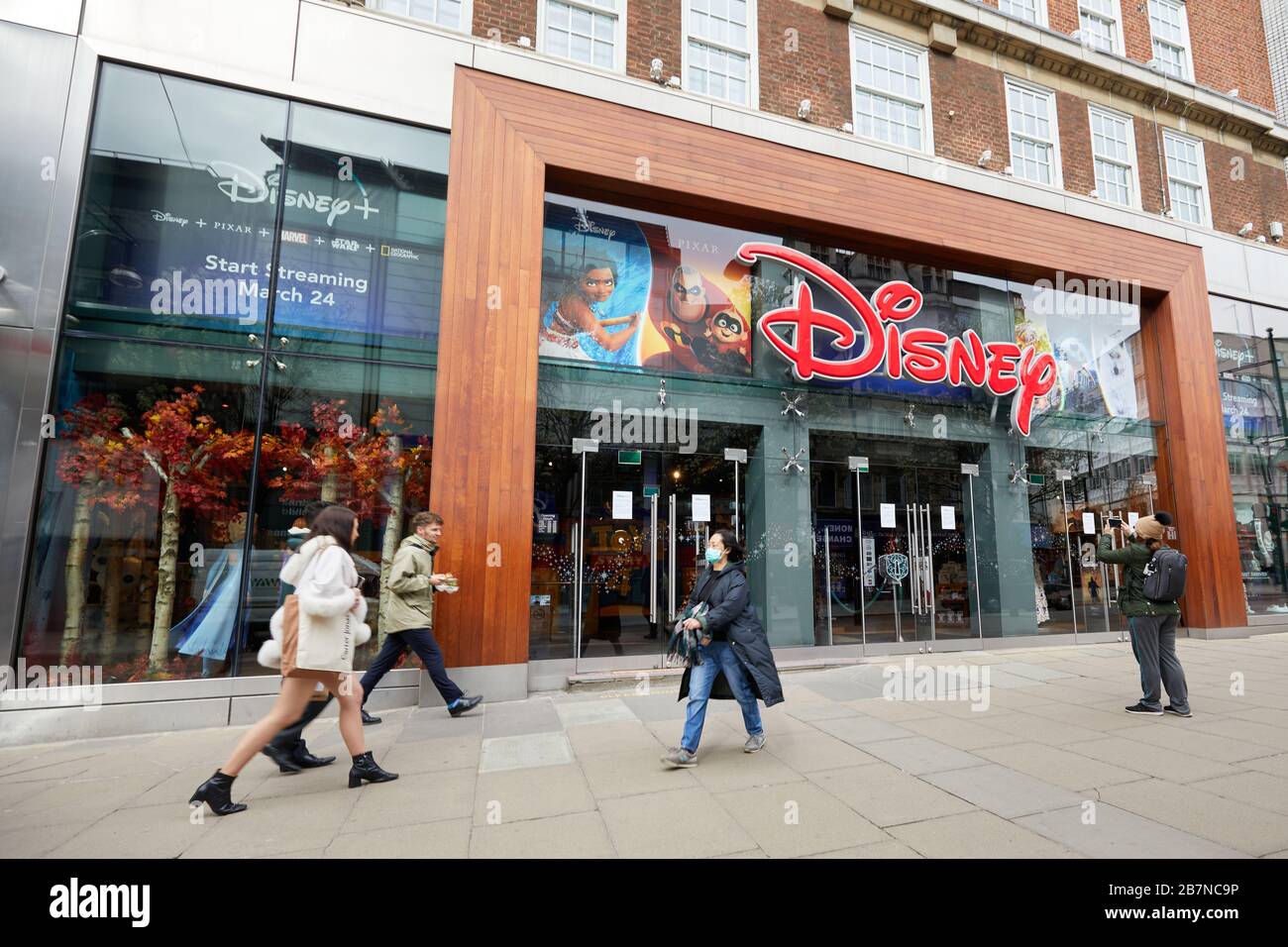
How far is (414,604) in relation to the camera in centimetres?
559

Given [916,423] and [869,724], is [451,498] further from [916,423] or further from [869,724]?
[916,423]

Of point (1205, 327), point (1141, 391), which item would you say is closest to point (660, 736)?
point (1141, 391)

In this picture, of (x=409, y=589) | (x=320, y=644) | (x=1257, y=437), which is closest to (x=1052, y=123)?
(x=1257, y=437)

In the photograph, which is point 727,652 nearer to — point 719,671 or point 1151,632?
point 719,671

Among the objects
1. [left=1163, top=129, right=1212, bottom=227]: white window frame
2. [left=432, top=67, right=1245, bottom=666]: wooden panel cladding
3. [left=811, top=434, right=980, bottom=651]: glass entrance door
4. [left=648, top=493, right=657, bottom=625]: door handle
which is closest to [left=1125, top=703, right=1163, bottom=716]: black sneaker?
[left=811, top=434, right=980, bottom=651]: glass entrance door

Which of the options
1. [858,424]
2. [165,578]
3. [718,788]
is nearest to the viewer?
[718,788]

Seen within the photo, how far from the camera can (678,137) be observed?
8.32 m

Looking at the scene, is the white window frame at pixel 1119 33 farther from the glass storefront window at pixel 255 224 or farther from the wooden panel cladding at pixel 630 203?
the glass storefront window at pixel 255 224

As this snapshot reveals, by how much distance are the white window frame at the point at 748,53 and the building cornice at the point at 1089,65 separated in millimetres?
2166

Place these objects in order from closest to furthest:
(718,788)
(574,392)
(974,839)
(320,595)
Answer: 1. (974,839)
2. (320,595)
3. (718,788)
4. (574,392)

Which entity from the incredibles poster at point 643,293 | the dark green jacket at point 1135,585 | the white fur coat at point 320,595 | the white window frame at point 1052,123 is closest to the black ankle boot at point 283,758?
the white fur coat at point 320,595

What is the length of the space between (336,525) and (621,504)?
4.69 metres

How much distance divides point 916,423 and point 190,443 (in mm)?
10413

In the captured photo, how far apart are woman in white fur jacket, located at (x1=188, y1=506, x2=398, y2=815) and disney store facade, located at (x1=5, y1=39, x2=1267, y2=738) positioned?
246 centimetres
